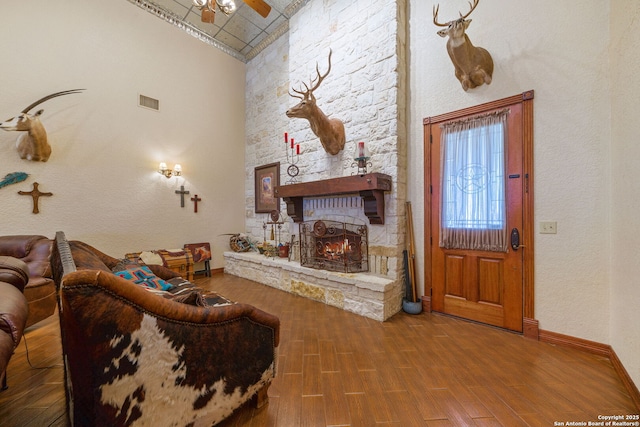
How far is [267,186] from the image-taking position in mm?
5141

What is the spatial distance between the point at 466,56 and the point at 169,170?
4.78 meters

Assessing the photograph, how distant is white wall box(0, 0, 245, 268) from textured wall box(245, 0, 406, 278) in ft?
5.32

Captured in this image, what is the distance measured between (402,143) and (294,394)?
289 cm

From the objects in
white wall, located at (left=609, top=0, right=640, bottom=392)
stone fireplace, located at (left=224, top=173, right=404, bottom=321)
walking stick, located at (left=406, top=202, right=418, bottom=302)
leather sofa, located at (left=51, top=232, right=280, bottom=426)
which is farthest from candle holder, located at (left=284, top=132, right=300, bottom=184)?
white wall, located at (left=609, top=0, right=640, bottom=392)

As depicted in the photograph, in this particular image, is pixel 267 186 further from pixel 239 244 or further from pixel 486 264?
pixel 486 264

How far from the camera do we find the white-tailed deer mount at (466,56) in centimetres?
244

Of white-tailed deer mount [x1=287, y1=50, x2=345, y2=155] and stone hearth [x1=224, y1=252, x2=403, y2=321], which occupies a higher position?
white-tailed deer mount [x1=287, y1=50, x2=345, y2=155]

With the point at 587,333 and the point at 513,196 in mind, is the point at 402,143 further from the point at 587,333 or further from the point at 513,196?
the point at 587,333

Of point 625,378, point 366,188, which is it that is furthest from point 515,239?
point 366,188

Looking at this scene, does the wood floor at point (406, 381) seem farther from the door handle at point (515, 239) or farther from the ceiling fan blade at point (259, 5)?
the ceiling fan blade at point (259, 5)

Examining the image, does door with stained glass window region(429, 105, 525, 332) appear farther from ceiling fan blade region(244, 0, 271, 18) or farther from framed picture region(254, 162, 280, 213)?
framed picture region(254, 162, 280, 213)

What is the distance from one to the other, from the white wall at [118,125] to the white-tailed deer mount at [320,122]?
262 cm

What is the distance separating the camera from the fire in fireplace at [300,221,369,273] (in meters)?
3.33

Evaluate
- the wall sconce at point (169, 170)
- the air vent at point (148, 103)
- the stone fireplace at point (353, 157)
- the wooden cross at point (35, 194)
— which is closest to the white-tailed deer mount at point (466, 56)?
the stone fireplace at point (353, 157)
